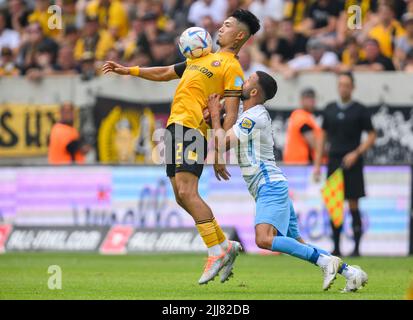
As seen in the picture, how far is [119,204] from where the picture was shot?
19.0m

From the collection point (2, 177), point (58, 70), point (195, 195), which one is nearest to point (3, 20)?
point (58, 70)

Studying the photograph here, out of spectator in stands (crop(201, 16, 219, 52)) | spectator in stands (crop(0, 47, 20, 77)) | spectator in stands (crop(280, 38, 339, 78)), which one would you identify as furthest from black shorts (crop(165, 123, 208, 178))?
spectator in stands (crop(0, 47, 20, 77))

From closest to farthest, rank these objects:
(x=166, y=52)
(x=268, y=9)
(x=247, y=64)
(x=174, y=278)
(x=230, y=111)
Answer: (x=230, y=111), (x=174, y=278), (x=247, y=64), (x=166, y=52), (x=268, y=9)

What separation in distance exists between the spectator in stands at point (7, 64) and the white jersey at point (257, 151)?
Answer: 12882 mm

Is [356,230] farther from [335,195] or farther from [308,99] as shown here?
[308,99]

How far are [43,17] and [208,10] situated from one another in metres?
4.15

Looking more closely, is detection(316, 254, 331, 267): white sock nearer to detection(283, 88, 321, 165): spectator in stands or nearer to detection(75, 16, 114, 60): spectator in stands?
detection(283, 88, 321, 165): spectator in stands

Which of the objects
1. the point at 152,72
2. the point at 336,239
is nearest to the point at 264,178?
the point at 152,72

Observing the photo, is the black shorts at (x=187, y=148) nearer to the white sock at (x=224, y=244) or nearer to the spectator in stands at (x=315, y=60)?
the white sock at (x=224, y=244)

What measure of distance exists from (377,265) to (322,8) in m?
8.18

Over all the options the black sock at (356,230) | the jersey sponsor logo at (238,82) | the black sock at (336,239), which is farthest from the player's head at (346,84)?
the jersey sponsor logo at (238,82)

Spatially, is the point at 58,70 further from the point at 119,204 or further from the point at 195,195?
the point at 195,195

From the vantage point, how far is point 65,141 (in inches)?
786

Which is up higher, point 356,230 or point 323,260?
point 323,260
